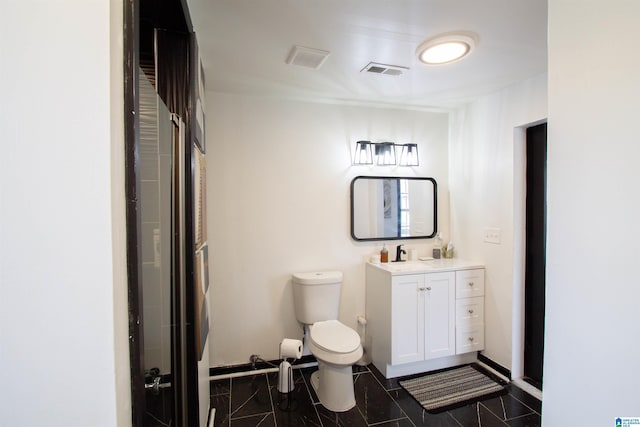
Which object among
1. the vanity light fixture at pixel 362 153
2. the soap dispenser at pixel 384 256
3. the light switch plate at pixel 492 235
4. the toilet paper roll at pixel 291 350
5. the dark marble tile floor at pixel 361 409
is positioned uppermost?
the vanity light fixture at pixel 362 153

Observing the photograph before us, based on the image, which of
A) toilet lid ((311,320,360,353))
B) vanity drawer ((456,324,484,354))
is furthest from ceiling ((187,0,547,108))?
vanity drawer ((456,324,484,354))

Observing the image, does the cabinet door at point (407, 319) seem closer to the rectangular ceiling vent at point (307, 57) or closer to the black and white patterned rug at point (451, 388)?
the black and white patterned rug at point (451, 388)

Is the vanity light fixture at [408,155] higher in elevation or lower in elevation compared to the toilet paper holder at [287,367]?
higher

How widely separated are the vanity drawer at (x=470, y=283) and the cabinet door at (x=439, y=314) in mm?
61

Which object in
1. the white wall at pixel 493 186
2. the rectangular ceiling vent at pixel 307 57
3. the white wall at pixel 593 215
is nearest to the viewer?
the white wall at pixel 593 215

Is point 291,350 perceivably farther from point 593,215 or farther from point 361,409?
point 593,215

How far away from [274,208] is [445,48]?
5.47 ft

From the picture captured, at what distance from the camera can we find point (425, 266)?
8.27 feet

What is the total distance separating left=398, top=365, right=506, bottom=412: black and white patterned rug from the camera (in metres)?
2.08

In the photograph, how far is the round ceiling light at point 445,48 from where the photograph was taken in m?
1.66

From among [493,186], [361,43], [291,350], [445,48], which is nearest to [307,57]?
[361,43]

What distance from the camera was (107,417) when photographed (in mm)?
534

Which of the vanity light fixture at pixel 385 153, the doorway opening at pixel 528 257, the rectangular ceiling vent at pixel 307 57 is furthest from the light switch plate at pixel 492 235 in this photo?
the rectangular ceiling vent at pixel 307 57

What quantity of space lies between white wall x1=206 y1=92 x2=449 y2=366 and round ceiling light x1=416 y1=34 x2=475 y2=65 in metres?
0.90
